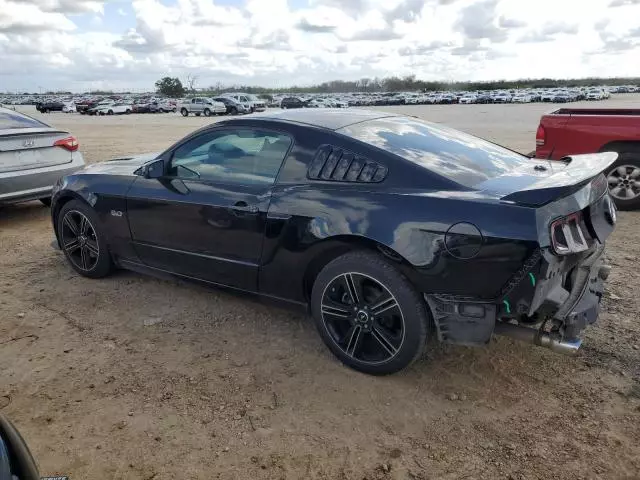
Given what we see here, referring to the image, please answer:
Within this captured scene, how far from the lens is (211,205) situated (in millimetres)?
3760

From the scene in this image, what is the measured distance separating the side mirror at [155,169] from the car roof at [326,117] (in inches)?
32.9

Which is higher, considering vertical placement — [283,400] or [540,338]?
[540,338]

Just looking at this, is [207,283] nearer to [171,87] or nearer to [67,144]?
[67,144]

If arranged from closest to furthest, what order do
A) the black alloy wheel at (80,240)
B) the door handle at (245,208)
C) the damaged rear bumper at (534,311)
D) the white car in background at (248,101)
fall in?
the damaged rear bumper at (534,311) → the door handle at (245,208) → the black alloy wheel at (80,240) → the white car in background at (248,101)

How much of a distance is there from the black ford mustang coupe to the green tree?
101374 mm

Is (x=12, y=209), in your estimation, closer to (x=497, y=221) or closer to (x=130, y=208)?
(x=130, y=208)

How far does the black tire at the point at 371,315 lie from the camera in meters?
3.04

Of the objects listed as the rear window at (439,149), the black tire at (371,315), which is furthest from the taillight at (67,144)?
the black tire at (371,315)

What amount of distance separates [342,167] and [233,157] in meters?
0.93

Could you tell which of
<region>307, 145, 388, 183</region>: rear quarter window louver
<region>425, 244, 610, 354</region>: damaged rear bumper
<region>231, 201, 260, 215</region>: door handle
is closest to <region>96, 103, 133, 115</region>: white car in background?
<region>231, 201, 260, 215</region>: door handle

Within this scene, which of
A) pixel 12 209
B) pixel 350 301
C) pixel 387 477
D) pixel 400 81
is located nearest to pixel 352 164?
pixel 350 301

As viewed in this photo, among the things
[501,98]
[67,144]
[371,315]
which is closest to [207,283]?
[371,315]

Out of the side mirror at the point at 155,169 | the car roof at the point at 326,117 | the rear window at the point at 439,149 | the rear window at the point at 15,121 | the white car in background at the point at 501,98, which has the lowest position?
the white car in background at the point at 501,98

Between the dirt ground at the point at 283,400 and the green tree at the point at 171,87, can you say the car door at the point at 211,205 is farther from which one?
the green tree at the point at 171,87
